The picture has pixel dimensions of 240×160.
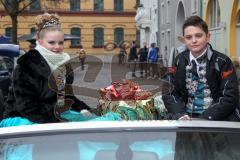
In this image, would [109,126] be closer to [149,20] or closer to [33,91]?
[33,91]

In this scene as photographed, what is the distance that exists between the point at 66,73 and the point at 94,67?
39 cm

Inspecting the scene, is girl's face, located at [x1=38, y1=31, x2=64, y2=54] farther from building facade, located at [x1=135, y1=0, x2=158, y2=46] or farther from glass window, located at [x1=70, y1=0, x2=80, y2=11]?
glass window, located at [x1=70, y1=0, x2=80, y2=11]

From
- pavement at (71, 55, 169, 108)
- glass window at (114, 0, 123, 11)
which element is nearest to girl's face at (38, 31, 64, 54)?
pavement at (71, 55, 169, 108)

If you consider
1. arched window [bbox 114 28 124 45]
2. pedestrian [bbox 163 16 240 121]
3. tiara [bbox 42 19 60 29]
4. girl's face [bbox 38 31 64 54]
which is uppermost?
arched window [bbox 114 28 124 45]

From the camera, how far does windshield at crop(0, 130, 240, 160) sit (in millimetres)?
3389

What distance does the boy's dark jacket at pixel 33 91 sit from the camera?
5.16 m

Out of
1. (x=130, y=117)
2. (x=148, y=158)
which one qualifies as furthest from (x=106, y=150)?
(x=130, y=117)

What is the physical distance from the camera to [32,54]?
533 centimetres

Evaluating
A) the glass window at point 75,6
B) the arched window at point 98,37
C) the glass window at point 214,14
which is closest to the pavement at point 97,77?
the glass window at point 214,14

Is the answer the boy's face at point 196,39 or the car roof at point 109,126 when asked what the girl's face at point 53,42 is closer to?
the boy's face at point 196,39

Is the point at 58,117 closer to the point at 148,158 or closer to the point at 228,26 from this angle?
the point at 148,158

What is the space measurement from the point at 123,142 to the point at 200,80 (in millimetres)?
2034

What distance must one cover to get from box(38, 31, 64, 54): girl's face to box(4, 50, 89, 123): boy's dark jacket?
0.12 m

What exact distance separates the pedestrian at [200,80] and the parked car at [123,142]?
1.68 metres
